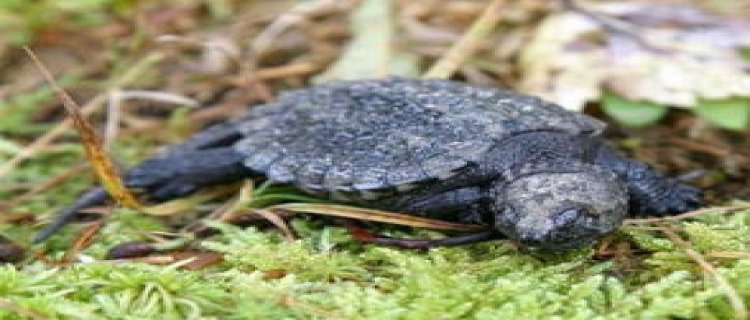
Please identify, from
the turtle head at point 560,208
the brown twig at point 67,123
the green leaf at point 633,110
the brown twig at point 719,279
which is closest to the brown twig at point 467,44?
the green leaf at point 633,110

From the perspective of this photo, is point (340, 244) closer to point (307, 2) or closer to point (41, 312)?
point (41, 312)

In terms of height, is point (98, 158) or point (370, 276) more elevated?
point (98, 158)

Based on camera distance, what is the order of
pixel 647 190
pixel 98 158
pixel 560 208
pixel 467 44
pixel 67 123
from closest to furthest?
pixel 560 208 → pixel 647 190 → pixel 98 158 → pixel 67 123 → pixel 467 44

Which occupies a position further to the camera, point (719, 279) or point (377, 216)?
point (377, 216)

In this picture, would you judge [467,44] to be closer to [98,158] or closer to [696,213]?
[696,213]

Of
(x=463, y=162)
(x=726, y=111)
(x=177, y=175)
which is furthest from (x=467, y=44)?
(x=463, y=162)

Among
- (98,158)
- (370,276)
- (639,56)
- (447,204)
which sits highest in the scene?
(639,56)

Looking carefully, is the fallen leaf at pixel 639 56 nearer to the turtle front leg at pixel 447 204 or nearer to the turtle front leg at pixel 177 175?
the turtle front leg at pixel 447 204
